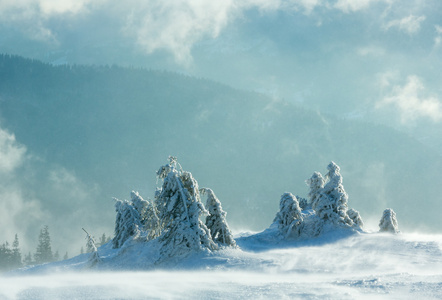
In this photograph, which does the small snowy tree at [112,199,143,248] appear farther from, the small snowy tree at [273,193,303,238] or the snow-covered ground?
the small snowy tree at [273,193,303,238]

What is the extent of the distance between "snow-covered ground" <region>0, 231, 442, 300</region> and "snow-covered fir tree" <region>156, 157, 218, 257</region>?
848 millimetres

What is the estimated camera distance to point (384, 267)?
583 inches

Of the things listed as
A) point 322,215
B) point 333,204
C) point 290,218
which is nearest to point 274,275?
point 290,218

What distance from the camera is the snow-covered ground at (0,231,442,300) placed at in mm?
10172

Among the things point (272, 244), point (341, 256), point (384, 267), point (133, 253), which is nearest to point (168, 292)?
point (384, 267)

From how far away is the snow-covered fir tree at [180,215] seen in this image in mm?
19078

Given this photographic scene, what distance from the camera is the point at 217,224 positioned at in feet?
70.7

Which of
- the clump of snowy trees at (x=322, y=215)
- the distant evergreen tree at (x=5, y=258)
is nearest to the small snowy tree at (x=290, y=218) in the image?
the clump of snowy trees at (x=322, y=215)

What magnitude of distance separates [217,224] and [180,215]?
237 cm

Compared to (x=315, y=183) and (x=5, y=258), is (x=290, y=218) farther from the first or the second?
(x=5, y=258)

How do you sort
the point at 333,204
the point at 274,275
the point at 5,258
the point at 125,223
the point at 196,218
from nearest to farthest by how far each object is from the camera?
the point at 274,275 → the point at 196,218 → the point at 333,204 → the point at 125,223 → the point at 5,258

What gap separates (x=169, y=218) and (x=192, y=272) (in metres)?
4.98

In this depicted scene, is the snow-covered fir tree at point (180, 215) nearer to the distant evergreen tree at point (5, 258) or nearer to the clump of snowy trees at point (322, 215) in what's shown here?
the clump of snowy trees at point (322, 215)

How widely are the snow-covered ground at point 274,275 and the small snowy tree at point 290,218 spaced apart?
111cm
